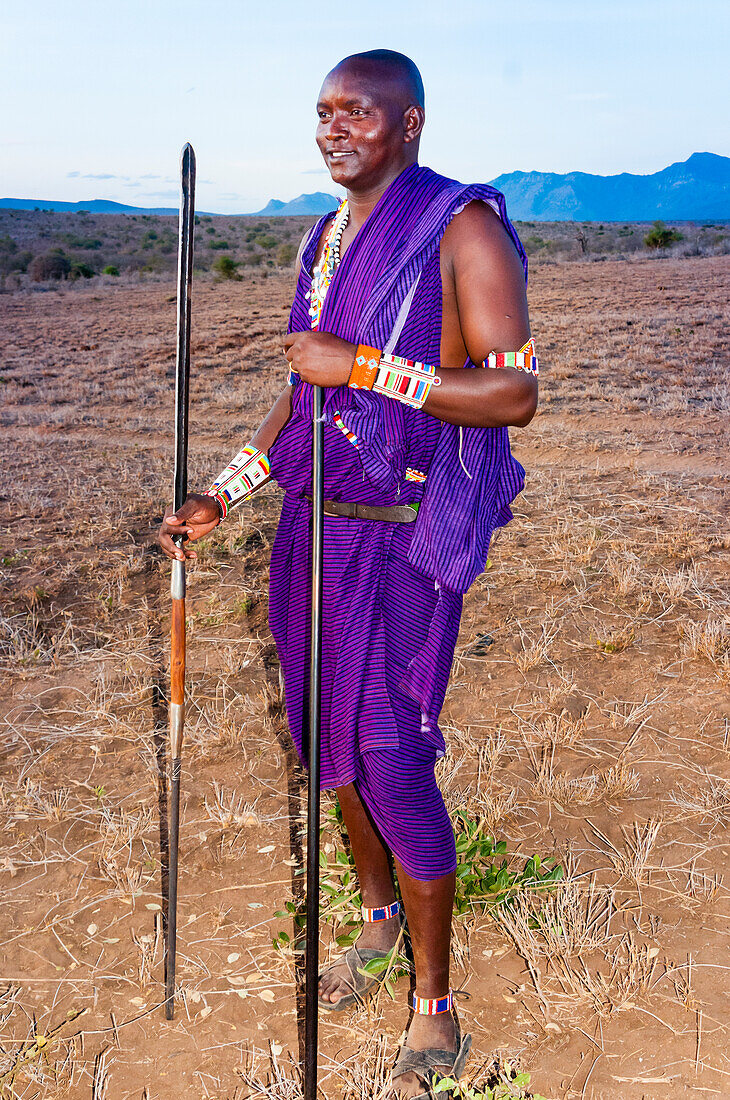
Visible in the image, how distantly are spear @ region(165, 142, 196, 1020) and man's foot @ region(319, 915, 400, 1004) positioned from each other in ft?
1.14

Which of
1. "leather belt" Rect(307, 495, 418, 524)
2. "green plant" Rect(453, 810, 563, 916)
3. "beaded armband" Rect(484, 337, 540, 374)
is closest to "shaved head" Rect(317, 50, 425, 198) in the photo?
"beaded armband" Rect(484, 337, 540, 374)

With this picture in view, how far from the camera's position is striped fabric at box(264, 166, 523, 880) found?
1.58 metres

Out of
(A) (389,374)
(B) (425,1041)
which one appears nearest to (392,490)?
(A) (389,374)

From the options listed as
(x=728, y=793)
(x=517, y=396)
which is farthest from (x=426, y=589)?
(x=728, y=793)

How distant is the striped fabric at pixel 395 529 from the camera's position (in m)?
1.58

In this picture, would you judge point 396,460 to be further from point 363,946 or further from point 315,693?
point 363,946

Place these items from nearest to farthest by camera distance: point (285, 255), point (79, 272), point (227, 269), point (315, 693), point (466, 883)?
point (315, 693)
point (466, 883)
point (227, 269)
point (79, 272)
point (285, 255)

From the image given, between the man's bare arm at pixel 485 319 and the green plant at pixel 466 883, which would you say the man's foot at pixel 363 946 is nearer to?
the green plant at pixel 466 883

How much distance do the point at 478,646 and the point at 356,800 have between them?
5.99 feet

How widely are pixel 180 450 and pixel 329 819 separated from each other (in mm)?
1416

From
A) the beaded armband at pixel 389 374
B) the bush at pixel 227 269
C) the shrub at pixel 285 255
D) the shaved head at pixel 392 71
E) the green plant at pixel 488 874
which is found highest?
the shrub at pixel 285 255

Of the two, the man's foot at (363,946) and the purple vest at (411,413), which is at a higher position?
the purple vest at (411,413)

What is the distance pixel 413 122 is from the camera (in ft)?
5.24

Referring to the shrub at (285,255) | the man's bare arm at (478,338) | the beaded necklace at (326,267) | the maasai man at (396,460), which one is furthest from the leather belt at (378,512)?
the shrub at (285,255)
